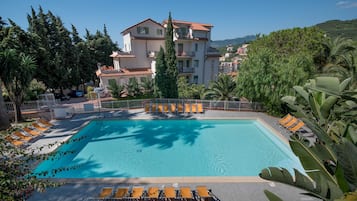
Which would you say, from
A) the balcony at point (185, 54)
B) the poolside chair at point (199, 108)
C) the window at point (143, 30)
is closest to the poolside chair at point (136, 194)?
the poolside chair at point (199, 108)

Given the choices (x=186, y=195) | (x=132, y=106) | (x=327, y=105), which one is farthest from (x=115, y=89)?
(x=327, y=105)

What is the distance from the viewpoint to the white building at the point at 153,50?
27.3 m

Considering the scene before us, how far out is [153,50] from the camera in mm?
29391

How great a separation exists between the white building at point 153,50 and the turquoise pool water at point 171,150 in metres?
13.3

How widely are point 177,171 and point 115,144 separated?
18.2ft

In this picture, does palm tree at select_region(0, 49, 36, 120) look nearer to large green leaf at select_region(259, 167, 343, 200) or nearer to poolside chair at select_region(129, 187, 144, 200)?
poolside chair at select_region(129, 187, 144, 200)

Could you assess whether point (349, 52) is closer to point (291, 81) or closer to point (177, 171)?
point (291, 81)

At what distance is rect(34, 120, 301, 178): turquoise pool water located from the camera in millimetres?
9828

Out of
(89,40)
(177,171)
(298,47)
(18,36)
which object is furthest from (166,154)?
(89,40)

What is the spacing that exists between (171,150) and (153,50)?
21177 millimetres

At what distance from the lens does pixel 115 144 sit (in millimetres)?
12883

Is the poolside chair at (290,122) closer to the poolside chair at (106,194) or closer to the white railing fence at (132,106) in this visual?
the white railing fence at (132,106)

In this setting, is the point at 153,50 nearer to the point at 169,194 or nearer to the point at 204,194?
the point at 169,194

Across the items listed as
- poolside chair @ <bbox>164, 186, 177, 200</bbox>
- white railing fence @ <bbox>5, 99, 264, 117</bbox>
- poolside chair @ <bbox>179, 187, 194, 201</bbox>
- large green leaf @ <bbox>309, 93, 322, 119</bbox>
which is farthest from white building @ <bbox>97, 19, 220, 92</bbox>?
large green leaf @ <bbox>309, 93, 322, 119</bbox>
